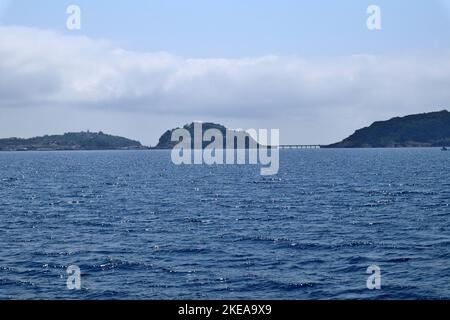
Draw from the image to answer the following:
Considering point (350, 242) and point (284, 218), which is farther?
point (284, 218)

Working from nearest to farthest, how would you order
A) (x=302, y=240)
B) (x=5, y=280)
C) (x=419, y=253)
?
(x=5, y=280)
(x=419, y=253)
(x=302, y=240)

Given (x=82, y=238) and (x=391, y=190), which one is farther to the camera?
(x=391, y=190)

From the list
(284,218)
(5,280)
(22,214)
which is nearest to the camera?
Answer: (5,280)

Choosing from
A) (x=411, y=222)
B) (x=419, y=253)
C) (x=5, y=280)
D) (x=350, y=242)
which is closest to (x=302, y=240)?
(x=350, y=242)

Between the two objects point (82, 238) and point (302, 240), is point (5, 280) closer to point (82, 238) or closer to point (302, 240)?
point (82, 238)

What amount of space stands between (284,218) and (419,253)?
75.6 ft
